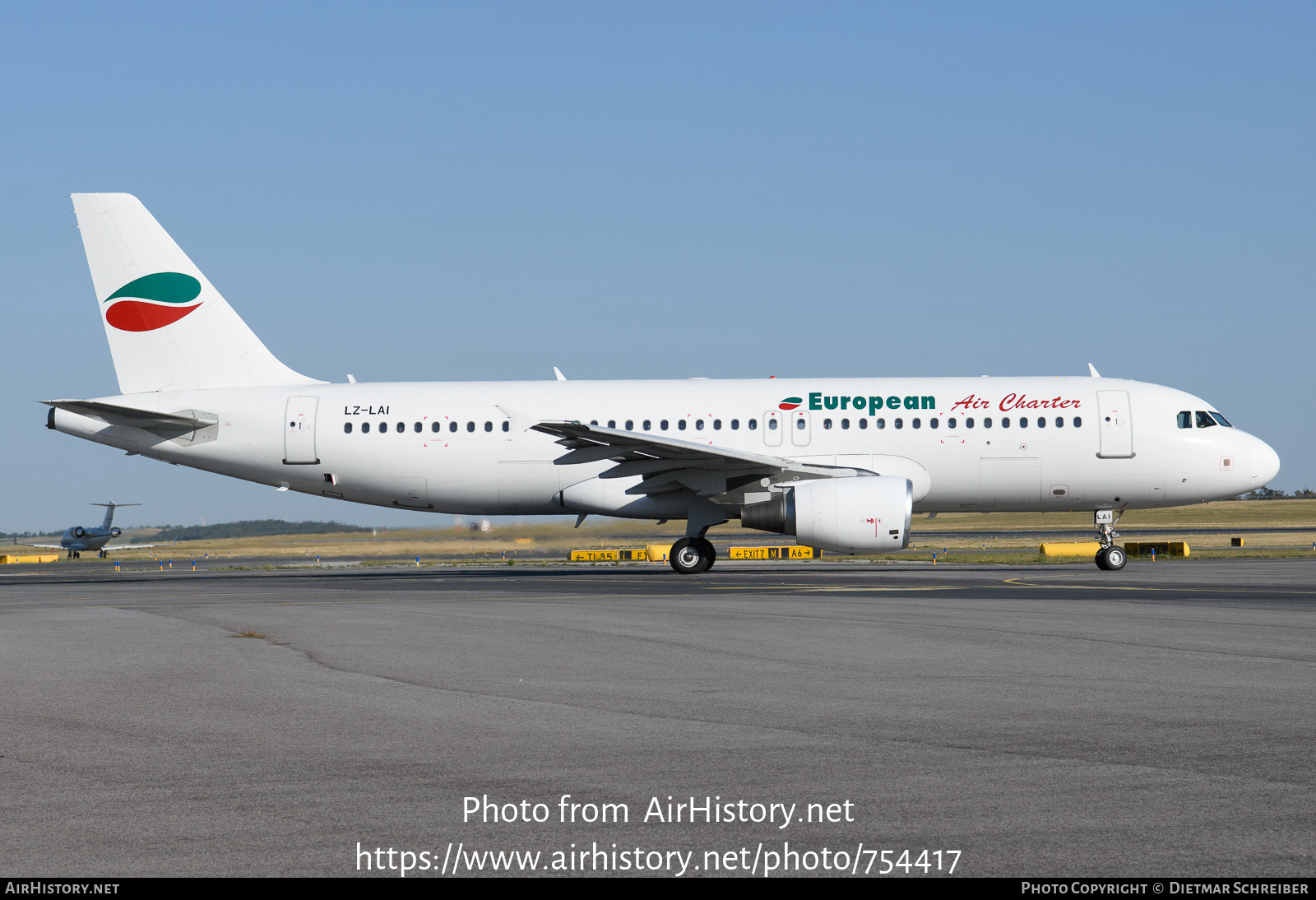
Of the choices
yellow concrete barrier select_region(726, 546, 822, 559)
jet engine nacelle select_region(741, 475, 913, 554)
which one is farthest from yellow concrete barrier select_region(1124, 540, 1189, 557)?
jet engine nacelle select_region(741, 475, 913, 554)

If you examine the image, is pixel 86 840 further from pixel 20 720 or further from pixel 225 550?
pixel 225 550

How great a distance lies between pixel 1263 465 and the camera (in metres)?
26.6

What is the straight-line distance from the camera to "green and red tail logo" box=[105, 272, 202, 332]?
91.2 ft

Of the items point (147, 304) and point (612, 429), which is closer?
point (612, 429)

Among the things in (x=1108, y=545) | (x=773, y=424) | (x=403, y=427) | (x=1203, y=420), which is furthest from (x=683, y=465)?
(x=1203, y=420)

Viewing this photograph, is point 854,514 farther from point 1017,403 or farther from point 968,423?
point 1017,403

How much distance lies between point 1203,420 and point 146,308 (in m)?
24.9

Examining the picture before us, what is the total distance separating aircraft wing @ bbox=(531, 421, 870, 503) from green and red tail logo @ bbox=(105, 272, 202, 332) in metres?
9.98

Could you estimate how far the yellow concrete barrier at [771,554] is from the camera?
120ft

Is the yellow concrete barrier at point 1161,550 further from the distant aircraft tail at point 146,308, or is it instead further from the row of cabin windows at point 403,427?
the distant aircraft tail at point 146,308

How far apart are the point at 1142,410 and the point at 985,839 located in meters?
23.7

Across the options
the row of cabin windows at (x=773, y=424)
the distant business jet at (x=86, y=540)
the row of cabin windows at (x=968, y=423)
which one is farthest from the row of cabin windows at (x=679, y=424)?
the distant business jet at (x=86, y=540)

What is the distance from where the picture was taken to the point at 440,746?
688 cm

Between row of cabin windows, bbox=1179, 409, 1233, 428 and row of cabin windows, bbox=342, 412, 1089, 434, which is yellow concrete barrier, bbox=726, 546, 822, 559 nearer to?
row of cabin windows, bbox=342, 412, 1089, 434
